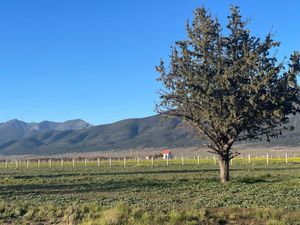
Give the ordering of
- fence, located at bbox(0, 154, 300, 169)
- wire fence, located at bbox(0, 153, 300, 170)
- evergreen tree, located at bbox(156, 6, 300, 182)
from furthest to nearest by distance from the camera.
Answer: fence, located at bbox(0, 154, 300, 169), wire fence, located at bbox(0, 153, 300, 170), evergreen tree, located at bbox(156, 6, 300, 182)

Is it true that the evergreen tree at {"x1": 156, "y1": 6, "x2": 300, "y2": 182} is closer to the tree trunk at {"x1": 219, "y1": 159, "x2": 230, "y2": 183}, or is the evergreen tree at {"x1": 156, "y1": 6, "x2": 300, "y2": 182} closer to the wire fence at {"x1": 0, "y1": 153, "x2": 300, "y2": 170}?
the tree trunk at {"x1": 219, "y1": 159, "x2": 230, "y2": 183}

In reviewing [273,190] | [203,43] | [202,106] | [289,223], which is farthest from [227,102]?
[289,223]

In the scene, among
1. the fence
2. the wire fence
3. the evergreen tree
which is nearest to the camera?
the evergreen tree

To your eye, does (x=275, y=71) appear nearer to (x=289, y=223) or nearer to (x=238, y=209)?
(x=238, y=209)

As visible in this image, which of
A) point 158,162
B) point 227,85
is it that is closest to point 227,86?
point 227,85

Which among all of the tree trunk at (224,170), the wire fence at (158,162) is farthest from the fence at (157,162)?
the tree trunk at (224,170)

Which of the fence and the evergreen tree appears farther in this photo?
the fence

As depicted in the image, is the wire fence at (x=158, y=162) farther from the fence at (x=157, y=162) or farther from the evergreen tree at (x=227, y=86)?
the evergreen tree at (x=227, y=86)

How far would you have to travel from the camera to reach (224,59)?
32281mm

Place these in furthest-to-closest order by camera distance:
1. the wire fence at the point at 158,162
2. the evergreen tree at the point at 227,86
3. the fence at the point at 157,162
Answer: the fence at the point at 157,162 < the wire fence at the point at 158,162 < the evergreen tree at the point at 227,86

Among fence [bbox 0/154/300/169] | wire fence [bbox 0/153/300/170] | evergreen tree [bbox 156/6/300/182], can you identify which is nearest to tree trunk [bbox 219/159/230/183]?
evergreen tree [bbox 156/6/300/182]

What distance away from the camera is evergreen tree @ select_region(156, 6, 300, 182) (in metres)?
30.8

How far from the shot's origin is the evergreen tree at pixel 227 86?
1214 inches

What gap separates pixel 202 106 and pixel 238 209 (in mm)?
14689
